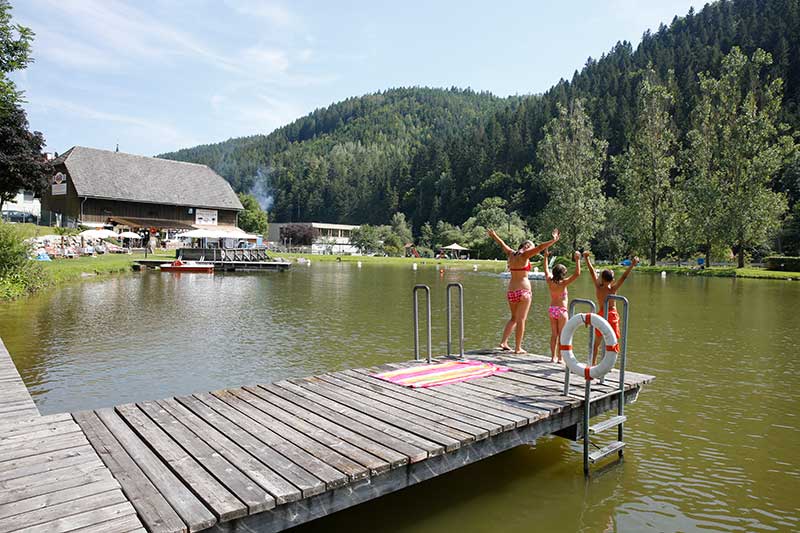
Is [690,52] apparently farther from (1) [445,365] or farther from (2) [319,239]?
(1) [445,365]

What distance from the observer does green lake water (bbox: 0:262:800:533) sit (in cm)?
590

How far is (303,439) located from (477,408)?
2198mm

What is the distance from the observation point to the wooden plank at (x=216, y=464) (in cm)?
422

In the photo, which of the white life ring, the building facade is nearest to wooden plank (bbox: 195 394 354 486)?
the white life ring

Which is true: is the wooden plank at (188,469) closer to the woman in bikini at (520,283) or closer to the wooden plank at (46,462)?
the wooden plank at (46,462)

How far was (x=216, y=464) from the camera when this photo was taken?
4875 millimetres

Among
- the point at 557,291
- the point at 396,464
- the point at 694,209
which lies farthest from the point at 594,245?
the point at 396,464

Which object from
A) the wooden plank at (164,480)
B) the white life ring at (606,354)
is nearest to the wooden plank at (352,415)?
the wooden plank at (164,480)

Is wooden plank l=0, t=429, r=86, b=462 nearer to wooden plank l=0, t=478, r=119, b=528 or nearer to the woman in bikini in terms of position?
wooden plank l=0, t=478, r=119, b=528

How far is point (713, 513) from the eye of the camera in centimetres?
577

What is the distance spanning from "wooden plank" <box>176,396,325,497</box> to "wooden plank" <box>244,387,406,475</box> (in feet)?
1.62

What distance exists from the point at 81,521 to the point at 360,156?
18407cm

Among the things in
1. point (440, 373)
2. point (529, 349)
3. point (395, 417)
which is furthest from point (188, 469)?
point (529, 349)

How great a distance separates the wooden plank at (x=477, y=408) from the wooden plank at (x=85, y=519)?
368cm
